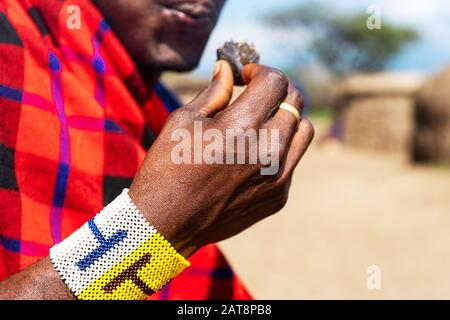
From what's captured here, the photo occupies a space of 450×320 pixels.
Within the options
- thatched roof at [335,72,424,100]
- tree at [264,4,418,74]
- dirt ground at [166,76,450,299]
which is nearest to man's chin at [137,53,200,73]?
dirt ground at [166,76,450,299]

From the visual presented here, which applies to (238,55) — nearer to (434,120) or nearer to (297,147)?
(297,147)

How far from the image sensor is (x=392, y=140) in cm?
1205

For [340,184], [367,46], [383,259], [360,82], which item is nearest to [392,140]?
[360,82]

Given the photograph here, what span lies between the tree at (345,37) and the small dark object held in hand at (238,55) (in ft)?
101

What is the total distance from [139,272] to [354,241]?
4766 mm

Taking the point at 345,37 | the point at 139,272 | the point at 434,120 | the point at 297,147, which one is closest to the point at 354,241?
A: the point at 434,120

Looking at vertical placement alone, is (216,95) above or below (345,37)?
above

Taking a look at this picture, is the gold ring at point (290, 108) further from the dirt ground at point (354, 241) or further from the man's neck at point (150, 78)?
the dirt ground at point (354, 241)

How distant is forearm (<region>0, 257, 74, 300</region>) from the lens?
1.03m

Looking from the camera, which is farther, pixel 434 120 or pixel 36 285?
pixel 434 120

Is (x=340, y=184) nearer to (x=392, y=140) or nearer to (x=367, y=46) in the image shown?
(x=392, y=140)

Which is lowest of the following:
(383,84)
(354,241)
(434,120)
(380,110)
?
(380,110)

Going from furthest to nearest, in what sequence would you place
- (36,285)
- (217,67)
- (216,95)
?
(217,67) → (216,95) → (36,285)

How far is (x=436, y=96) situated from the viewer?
844 centimetres
